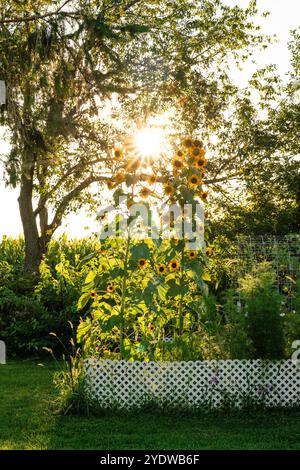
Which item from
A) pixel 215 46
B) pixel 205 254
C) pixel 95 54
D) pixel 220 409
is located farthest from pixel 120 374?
pixel 215 46

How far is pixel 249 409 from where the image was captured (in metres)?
5.77

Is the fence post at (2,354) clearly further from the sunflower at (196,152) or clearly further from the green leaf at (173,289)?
the sunflower at (196,152)

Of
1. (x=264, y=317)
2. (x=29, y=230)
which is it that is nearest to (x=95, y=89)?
(x=264, y=317)

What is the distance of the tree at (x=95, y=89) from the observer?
27.8ft

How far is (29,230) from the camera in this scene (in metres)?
13.8

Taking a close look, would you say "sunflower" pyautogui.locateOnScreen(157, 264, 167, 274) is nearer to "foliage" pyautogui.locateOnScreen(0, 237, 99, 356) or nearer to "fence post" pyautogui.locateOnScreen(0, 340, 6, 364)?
"foliage" pyautogui.locateOnScreen(0, 237, 99, 356)

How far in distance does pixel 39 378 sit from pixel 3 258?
7.81m

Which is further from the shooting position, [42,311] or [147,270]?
[42,311]

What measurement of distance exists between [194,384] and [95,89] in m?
4.34

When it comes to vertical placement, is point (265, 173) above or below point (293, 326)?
above

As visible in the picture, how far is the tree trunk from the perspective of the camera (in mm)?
13633

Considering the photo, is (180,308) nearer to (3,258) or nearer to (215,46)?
(215,46)

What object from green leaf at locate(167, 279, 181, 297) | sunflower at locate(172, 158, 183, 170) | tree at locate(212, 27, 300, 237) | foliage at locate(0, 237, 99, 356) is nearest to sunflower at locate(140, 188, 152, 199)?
sunflower at locate(172, 158, 183, 170)

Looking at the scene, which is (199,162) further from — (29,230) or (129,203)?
(29,230)
